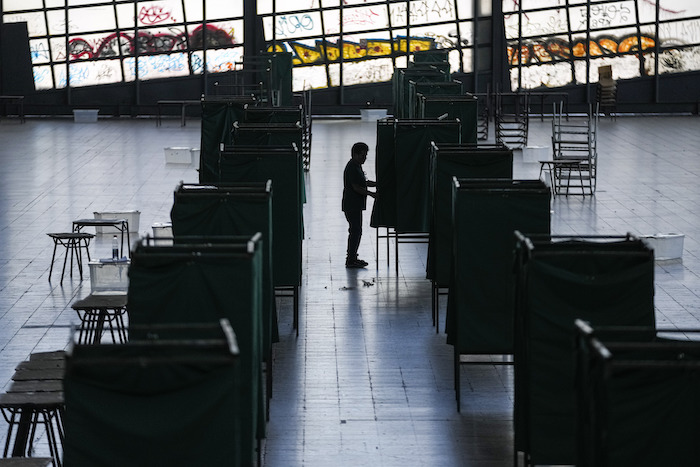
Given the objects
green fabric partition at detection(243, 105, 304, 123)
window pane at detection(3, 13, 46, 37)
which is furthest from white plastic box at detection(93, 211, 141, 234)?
window pane at detection(3, 13, 46, 37)

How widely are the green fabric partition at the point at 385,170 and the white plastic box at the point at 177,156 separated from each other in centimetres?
1022

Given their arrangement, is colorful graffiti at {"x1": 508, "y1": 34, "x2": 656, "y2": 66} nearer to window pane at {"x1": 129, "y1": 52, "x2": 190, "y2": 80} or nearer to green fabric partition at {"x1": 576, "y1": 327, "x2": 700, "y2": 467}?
window pane at {"x1": 129, "y1": 52, "x2": 190, "y2": 80}

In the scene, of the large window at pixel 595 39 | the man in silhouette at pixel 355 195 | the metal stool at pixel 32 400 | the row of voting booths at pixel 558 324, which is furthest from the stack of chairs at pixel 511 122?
the metal stool at pixel 32 400

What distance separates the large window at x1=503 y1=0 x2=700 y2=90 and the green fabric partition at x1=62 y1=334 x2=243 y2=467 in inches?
1191

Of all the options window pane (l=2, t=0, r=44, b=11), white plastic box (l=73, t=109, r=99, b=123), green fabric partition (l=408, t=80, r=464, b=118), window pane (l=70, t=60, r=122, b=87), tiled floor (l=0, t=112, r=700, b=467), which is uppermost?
window pane (l=2, t=0, r=44, b=11)

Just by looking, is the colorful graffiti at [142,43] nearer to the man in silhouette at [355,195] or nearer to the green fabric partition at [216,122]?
the green fabric partition at [216,122]

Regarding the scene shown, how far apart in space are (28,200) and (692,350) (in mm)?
16300

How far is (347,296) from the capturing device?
14031mm

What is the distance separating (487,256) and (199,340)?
14.9 feet

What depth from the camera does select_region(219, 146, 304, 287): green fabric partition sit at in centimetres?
1221

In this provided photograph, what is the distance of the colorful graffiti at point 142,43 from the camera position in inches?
1345

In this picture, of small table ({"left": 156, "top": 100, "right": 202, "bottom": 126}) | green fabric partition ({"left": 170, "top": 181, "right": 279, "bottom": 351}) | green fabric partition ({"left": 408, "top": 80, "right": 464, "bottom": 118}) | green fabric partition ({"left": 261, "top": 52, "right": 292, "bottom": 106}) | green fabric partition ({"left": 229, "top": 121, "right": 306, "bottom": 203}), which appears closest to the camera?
green fabric partition ({"left": 170, "top": 181, "right": 279, "bottom": 351})

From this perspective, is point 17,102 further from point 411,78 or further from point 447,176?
point 447,176

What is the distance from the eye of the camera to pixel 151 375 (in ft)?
18.3
